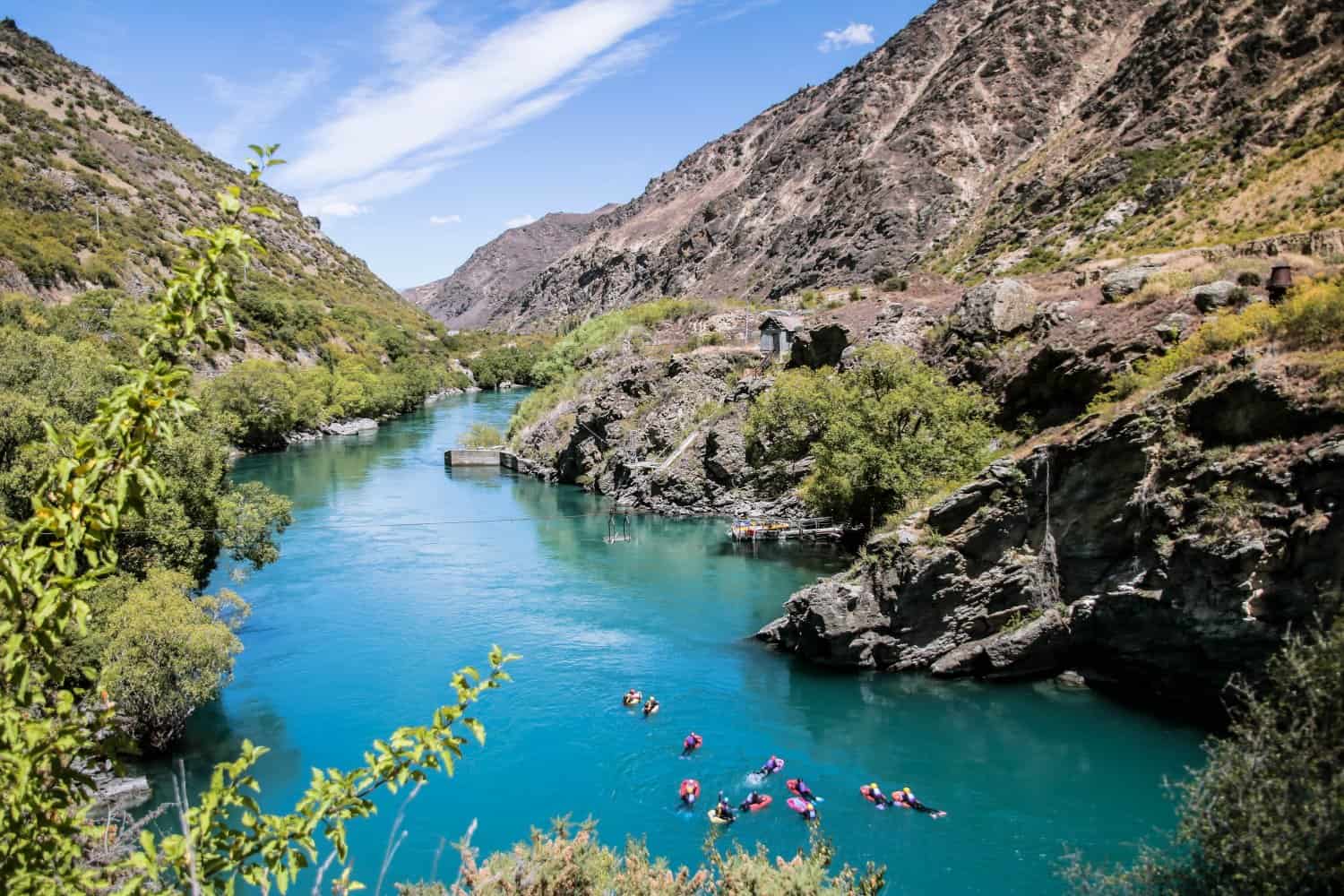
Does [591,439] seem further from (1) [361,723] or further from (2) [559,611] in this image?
(1) [361,723]

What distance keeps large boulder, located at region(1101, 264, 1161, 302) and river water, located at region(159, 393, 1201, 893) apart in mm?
16782

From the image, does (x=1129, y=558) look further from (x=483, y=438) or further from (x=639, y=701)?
(x=483, y=438)

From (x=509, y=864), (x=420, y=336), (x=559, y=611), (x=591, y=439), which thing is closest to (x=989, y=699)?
(x=559, y=611)

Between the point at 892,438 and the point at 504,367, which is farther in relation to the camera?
the point at 504,367

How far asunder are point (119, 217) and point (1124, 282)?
360 feet

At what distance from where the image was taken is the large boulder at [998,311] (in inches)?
1713

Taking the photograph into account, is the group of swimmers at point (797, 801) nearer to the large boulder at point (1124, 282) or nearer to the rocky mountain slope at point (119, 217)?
the large boulder at point (1124, 282)

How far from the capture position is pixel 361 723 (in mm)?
27016

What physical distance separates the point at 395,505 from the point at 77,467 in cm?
5472

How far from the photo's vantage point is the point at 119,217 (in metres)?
107

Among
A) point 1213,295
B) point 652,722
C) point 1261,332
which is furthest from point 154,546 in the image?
point 1213,295

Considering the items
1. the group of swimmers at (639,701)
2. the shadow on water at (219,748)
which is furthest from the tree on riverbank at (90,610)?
the group of swimmers at (639,701)

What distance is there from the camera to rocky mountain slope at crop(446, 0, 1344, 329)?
58.5m

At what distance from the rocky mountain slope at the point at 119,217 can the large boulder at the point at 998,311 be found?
5247 cm
